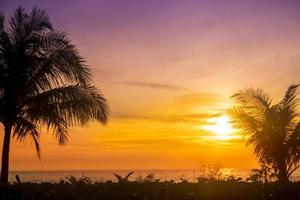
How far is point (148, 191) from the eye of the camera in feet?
26.5

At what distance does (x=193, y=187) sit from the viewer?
8445 millimetres

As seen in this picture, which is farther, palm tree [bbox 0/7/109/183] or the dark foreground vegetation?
palm tree [bbox 0/7/109/183]

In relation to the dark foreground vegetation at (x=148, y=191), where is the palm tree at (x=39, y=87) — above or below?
above

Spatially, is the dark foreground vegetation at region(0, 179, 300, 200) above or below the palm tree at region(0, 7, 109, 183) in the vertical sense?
below

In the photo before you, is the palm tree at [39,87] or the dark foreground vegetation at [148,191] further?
the palm tree at [39,87]

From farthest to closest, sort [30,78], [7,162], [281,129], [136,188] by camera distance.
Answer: [281,129], [30,78], [7,162], [136,188]

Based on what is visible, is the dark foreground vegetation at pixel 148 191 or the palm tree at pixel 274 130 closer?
the dark foreground vegetation at pixel 148 191

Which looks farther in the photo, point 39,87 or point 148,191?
point 39,87

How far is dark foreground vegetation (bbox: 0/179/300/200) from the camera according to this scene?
7898 mm

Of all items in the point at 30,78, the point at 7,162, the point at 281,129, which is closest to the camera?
the point at 7,162

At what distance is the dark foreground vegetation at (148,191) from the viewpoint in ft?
25.9

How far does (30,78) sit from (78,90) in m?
1.82

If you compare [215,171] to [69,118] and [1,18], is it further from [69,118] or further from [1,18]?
[1,18]

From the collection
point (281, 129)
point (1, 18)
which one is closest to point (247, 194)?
point (1, 18)
